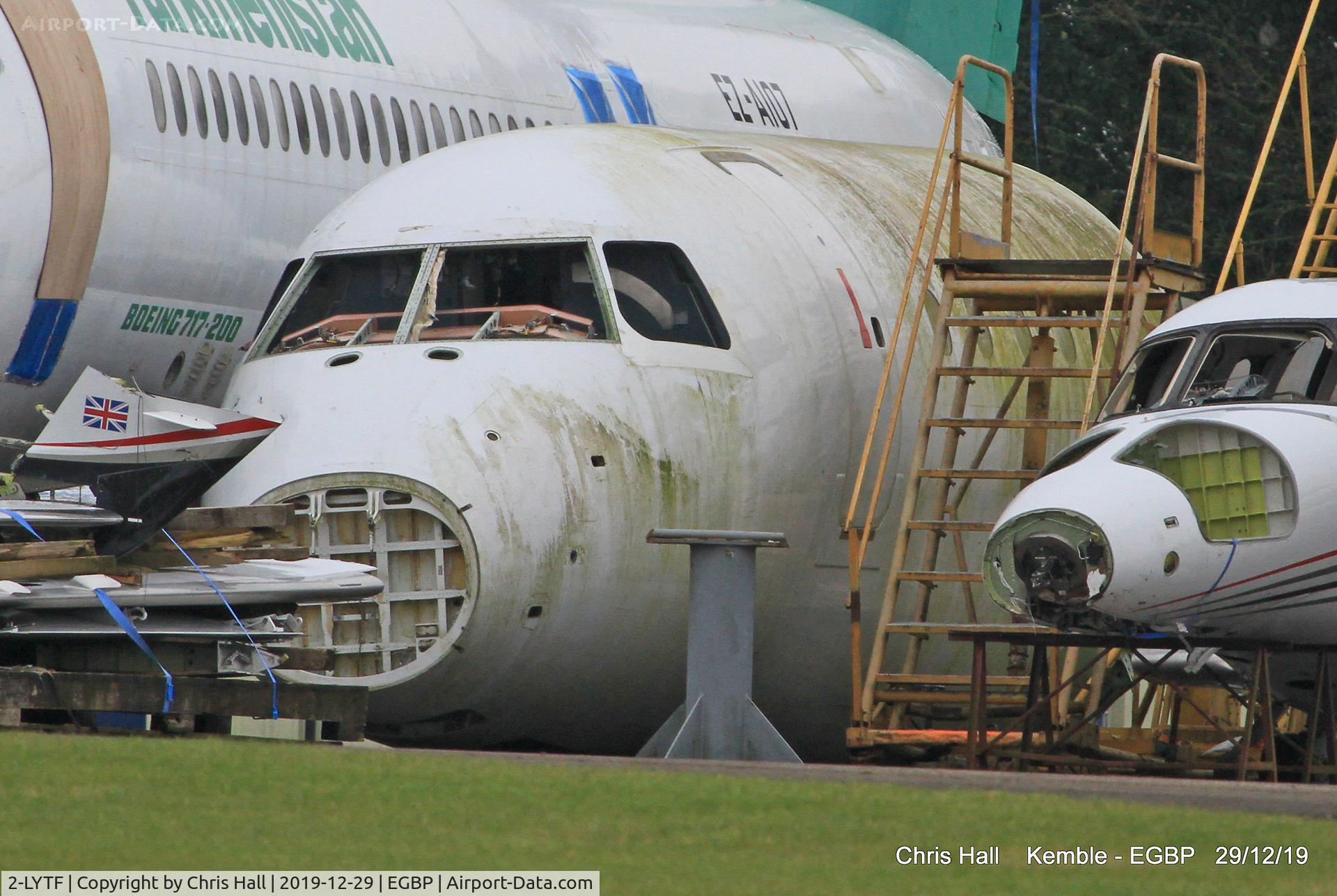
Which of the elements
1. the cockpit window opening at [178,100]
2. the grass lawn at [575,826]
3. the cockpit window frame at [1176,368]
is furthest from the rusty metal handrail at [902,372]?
the cockpit window opening at [178,100]

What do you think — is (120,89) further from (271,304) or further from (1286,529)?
(1286,529)

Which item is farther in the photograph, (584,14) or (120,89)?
(584,14)

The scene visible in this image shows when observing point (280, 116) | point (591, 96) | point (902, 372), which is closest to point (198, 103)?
point (280, 116)

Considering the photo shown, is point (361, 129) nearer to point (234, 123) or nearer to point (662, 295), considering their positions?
point (234, 123)

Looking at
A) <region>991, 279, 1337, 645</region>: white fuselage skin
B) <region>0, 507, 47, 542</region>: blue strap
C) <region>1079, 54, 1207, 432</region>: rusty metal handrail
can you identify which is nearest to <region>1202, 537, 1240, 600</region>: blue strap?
<region>991, 279, 1337, 645</region>: white fuselage skin

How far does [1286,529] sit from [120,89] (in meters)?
9.26

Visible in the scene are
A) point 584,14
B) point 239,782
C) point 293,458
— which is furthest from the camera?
point 584,14

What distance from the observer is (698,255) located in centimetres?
1546

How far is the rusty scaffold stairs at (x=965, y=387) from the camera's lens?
15352 millimetres

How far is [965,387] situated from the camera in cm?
1645

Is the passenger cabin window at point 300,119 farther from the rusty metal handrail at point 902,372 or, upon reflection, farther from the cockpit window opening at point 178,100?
the rusty metal handrail at point 902,372

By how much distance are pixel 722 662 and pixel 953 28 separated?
1714cm

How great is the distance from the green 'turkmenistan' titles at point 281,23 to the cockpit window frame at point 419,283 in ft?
12.6

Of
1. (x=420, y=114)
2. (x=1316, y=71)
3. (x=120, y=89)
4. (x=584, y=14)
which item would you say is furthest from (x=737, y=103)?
(x=1316, y=71)
